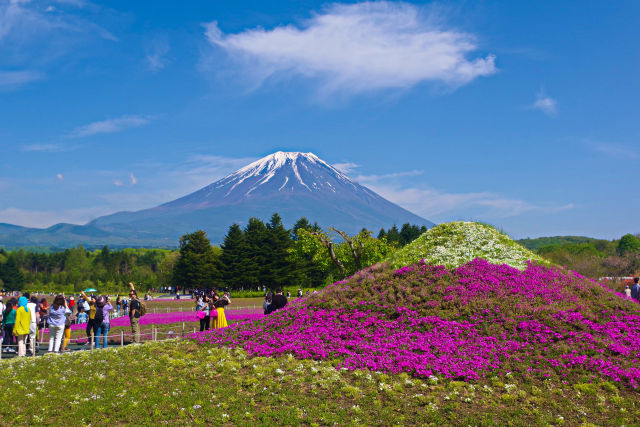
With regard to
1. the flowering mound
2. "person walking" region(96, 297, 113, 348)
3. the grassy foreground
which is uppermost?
the flowering mound

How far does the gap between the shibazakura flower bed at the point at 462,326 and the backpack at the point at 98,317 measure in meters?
4.39

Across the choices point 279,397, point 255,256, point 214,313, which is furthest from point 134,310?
point 255,256

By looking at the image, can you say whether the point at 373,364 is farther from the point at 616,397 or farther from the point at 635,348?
the point at 635,348

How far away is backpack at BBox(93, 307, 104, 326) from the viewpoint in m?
18.9

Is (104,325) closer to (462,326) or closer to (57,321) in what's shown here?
(57,321)

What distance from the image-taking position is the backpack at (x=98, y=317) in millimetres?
18891

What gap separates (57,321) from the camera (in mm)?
17547

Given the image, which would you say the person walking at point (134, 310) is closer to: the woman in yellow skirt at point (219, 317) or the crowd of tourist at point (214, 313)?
the crowd of tourist at point (214, 313)

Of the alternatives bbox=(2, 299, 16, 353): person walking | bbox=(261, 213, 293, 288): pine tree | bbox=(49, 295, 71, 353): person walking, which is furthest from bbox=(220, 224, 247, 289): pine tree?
bbox=(49, 295, 71, 353): person walking

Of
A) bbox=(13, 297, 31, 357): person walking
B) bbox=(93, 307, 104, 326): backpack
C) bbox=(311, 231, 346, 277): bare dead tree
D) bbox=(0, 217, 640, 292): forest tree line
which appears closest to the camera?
bbox=(13, 297, 31, 357): person walking

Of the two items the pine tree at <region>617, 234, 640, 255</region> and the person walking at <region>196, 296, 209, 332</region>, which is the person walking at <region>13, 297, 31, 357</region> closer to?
the person walking at <region>196, 296, 209, 332</region>

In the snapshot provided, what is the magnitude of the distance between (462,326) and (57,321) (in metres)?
14.3

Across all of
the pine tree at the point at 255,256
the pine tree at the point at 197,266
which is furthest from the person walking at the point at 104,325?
the pine tree at the point at 197,266

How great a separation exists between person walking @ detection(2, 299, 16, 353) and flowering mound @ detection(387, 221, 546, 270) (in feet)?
50.0
